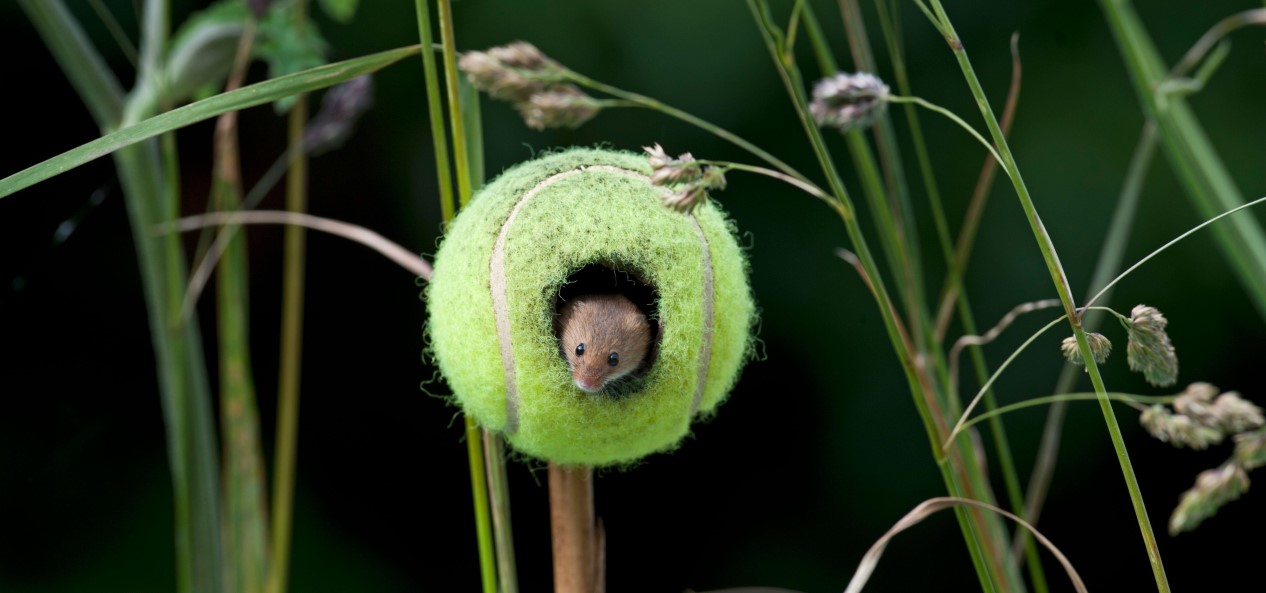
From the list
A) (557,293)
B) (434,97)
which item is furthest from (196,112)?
(557,293)

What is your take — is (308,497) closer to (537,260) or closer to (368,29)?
(368,29)

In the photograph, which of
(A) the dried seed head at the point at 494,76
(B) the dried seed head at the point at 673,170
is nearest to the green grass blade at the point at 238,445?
(A) the dried seed head at the point at 494,76

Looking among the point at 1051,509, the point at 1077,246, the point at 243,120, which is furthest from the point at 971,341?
the point at 243,120

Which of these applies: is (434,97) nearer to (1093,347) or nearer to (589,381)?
(589,381)

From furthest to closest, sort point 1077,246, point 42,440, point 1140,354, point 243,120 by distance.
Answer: point 243,120 → point 42,440 → point 1077,246 → point 1140,354

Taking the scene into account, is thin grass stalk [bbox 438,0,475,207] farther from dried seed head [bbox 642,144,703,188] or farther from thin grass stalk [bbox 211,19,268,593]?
thin grass stalk [bbox 211,19,268,593]
